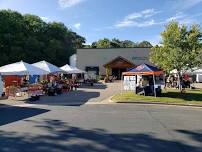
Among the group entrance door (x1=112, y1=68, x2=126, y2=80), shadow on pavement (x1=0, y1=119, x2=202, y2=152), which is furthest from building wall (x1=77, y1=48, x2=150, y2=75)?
shadow on pavement (x1=0, y1=119, x2=202, y2=152)

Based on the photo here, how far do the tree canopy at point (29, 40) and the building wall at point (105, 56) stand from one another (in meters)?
8.88

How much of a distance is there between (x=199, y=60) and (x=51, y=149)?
21.9m

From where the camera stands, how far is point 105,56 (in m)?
69.1

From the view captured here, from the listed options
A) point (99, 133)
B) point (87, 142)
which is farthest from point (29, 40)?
point (87, 142)

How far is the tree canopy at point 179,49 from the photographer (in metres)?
28.1

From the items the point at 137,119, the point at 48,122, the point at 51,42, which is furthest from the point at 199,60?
the point at 51,42

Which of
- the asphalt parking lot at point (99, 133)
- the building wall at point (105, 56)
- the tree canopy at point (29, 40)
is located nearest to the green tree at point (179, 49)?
the asphalt parking lot at point (99, 133)

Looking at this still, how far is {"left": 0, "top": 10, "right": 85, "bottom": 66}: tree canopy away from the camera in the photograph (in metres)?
67.4

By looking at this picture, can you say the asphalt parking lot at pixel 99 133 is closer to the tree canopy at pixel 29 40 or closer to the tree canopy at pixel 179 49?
the tree canopy at pixel 179 49

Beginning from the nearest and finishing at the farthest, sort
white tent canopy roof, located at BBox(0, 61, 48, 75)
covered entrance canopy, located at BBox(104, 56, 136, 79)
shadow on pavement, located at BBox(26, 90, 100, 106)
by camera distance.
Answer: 1. shadow on pavement, located at BBox(26, 90, 100, 106)
2. white tent canopy roof, located at BBox(0, 61, 48, 75)
3. covered entrance canopy, located at BBox(104, 56, 136, 79)

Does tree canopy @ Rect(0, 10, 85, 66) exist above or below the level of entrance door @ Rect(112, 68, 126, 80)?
above

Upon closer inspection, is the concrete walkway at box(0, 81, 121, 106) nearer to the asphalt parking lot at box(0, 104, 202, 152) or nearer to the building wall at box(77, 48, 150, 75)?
the asphalt parking lot at box(0, 104, 202, 152)

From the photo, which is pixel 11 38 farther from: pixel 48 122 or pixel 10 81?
pixel 48 122

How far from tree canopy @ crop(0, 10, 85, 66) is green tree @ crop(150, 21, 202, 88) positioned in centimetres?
3988
